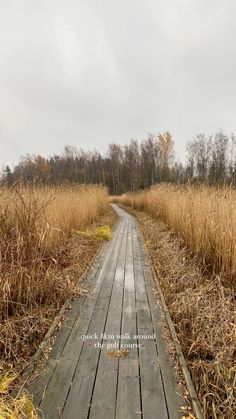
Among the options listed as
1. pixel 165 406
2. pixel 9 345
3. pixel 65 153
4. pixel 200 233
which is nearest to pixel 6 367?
pixel 9 345

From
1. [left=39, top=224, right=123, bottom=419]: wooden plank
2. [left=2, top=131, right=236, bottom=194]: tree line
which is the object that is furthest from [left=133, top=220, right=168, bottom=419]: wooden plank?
[left=2, top=131, right=236, bottom=194]: tree line

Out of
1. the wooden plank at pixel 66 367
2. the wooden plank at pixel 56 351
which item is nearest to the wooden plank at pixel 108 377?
the wooden plank at pixel 66 367

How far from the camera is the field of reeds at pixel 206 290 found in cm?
188

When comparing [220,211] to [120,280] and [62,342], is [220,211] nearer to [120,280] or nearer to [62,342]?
[120,280]

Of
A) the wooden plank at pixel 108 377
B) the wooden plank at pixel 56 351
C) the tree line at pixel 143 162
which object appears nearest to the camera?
the wooden plank at pixel 108 377

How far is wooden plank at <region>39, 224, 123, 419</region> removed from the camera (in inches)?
67.2

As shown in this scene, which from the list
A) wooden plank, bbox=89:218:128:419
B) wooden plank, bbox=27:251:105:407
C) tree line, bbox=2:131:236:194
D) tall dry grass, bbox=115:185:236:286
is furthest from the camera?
tree line, bbox=2:131:236:194

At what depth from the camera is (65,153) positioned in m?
52.5

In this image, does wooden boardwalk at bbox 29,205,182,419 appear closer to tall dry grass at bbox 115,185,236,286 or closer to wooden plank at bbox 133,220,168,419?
wooden plank at bbox 133,220,168,419

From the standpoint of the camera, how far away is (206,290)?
3072 millimetres

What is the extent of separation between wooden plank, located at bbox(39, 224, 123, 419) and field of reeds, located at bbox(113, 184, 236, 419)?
97 cm

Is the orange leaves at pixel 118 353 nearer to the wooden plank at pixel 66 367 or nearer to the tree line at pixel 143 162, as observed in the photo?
the wooden plank at pixel 66 367

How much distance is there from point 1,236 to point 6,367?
1367mm

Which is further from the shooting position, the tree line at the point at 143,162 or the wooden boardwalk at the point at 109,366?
the tree line at the point at 143,162
